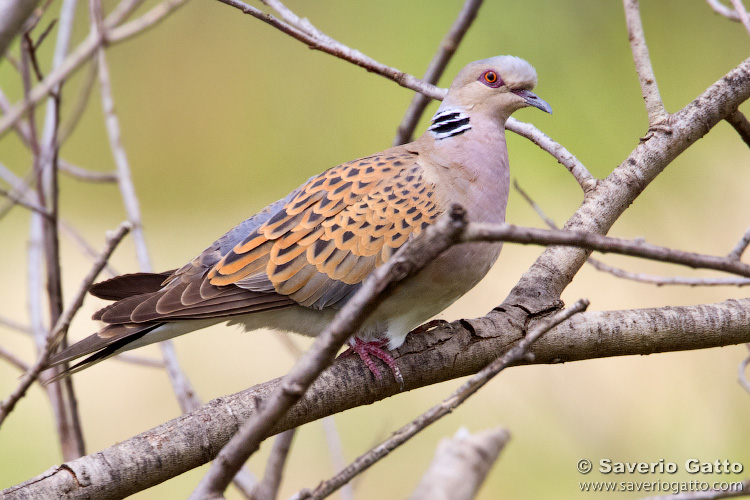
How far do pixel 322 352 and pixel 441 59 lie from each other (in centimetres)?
177

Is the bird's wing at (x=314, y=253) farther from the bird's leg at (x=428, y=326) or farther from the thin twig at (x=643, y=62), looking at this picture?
the thin twig at (x=643, y=62)

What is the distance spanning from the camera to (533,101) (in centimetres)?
254

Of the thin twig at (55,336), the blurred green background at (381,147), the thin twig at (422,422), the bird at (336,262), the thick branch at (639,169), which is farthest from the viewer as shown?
the blurred green background at (381,147)

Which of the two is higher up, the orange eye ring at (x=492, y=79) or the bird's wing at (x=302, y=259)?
the orange eye ring at (x=492, y=79)

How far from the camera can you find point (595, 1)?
15.1 ft

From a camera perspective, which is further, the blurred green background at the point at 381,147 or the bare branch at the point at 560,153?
the blurred green background at the point at 381,147

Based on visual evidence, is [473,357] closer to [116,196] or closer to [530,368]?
[530,368]

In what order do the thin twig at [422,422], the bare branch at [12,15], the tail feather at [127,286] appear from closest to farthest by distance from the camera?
1. the bare branch at [12,15]
2. the thin twig at [422,422]
3. the tail feather at [127,286]

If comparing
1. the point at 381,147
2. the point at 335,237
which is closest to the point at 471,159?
the point at 335,237

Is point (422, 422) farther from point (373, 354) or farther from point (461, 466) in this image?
point (373, 354)

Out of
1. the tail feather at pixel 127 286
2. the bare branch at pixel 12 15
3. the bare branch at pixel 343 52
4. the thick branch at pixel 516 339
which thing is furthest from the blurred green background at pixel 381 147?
the bare branch at pixel 12 15

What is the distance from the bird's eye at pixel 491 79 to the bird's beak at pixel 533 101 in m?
0.06

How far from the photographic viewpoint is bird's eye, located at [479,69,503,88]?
257 cm

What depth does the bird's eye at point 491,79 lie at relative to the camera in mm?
2566
